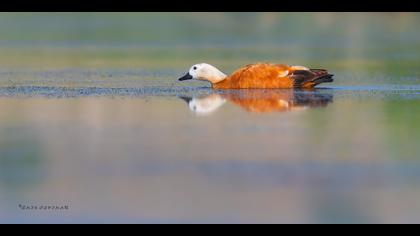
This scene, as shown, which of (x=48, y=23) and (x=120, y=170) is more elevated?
(x=48, y=23)

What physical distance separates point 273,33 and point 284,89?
1080 centimetres

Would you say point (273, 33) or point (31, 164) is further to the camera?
point (273, 33)

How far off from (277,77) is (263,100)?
1.19 metres

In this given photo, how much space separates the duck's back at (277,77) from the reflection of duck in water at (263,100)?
16 centimetres

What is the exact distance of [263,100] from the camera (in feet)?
38.5

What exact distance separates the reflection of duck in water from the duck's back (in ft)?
0.52

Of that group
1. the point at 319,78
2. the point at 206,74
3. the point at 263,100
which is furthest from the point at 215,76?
the point at 263,100

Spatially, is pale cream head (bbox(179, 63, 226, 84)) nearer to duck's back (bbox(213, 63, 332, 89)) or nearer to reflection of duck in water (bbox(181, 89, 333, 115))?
duck's back (bbox(213, 63, 332, 89))

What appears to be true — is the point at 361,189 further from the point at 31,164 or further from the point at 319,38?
the point at 319,38

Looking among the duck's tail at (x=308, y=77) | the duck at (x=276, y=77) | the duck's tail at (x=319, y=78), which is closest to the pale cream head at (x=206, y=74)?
the duck at (x=276, y=77)

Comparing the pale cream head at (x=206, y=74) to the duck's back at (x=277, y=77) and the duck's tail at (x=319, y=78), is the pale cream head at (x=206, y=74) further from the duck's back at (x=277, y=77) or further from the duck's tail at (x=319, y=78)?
the duck's tail at (x=319, y=78)

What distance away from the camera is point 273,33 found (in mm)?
23500

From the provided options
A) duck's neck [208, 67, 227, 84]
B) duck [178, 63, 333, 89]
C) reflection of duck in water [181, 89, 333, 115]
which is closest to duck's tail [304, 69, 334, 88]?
duck [178, 63, 333, 89]
